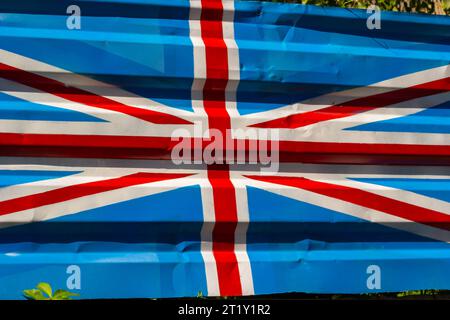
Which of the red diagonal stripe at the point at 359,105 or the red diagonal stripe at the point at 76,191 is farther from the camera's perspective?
the red diagonal stripe at the point at 359,105

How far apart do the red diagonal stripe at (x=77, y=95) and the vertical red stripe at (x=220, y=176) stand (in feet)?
0.54

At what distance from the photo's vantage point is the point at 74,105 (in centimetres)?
269

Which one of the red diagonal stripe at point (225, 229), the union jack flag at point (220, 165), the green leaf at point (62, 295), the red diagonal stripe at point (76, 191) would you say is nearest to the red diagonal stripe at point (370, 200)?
the union jack flag at point (220, 165)

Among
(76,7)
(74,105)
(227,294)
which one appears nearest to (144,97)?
(74,105)

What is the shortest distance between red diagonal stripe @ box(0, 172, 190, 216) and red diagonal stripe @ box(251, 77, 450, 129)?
556 mm

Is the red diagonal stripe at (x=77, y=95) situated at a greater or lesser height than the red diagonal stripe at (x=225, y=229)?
greater

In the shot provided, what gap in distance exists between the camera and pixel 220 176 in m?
2.82

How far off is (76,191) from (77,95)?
43 cm

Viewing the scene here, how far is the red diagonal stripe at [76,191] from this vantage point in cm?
263

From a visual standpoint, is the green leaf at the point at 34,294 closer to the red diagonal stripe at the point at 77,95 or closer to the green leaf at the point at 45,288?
the green leaf at the point at 45,288

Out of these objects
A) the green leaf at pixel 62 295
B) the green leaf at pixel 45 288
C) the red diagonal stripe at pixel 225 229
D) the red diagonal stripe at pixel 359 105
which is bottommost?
the green leaf at pixel 62 295

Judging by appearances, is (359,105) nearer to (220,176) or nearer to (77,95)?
(220,176)

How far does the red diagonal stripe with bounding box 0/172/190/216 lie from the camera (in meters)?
2.63
